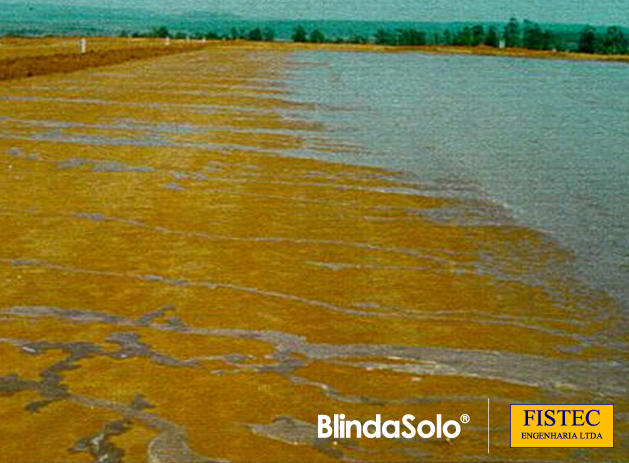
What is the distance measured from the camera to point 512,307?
8039mm

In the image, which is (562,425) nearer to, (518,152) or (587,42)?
(518,152)

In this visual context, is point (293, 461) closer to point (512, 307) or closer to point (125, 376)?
point (125, 376)

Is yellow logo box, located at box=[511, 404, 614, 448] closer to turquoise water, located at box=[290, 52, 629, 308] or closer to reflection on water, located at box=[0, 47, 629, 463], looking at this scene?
reflection on water, located at box=[0, 47, 629, 463]

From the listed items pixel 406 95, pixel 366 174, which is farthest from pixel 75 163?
pixel 406 95

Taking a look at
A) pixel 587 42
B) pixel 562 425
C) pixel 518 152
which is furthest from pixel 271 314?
pixel 587 42

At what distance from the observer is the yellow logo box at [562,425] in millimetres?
5398

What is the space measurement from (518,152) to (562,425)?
46.6ft

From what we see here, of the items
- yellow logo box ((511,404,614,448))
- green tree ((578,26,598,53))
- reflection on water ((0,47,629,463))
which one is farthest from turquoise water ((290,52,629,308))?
green tree ((578,26,598,53))

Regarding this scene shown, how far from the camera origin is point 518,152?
19328mm

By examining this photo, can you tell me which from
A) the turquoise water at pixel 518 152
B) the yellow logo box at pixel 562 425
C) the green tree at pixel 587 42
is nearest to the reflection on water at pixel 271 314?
the yellow logo box at pixel 562 425

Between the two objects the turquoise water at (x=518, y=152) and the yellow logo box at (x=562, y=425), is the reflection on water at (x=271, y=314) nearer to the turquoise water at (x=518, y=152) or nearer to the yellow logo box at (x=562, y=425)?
the yellow logo box at (x=562, y=425)

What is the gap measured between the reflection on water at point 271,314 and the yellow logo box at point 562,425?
82 millimetres

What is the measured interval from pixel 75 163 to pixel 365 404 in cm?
1056

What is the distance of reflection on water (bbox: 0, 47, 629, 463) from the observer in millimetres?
5441
